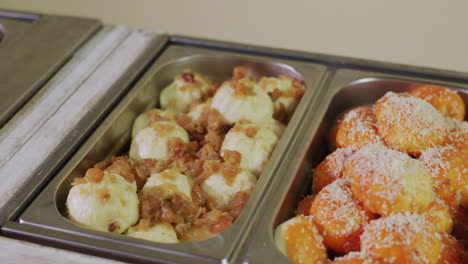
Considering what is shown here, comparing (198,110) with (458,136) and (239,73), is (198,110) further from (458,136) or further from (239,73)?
(458,136)

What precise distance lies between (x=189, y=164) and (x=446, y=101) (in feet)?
2.79

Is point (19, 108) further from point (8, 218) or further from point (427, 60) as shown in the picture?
point (427, 60)

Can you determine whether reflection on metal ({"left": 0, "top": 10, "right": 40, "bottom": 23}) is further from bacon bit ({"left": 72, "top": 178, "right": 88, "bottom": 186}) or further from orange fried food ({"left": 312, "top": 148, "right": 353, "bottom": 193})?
orange fried food ({"left": 312, "top": 148, "right": 353, "bottom": 193})

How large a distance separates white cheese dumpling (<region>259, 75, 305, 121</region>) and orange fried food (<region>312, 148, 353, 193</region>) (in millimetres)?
338

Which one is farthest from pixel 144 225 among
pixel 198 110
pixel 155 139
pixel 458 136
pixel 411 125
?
pixel 458 136

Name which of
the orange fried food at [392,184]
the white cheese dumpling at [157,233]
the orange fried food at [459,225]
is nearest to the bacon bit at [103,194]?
the white cheese dumpling at [157,233]

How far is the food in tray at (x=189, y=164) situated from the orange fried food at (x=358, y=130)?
214 millimetres

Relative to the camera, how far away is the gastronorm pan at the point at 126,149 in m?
1.45

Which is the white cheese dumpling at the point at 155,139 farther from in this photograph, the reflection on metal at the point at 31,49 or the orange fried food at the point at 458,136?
→ the orange fried food at the point at 458,136

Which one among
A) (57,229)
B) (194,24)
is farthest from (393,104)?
(194,24)

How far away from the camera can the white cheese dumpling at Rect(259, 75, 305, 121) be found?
2.09 metres

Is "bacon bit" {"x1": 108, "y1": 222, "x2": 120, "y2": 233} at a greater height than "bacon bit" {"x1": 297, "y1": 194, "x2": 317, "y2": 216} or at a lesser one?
greater

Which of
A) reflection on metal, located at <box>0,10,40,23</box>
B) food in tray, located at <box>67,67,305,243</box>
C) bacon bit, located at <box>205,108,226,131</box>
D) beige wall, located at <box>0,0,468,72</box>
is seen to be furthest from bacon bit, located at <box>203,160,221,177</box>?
beige wall, located at <box>0,0,468,72</box>

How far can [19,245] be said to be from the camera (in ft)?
4.99
